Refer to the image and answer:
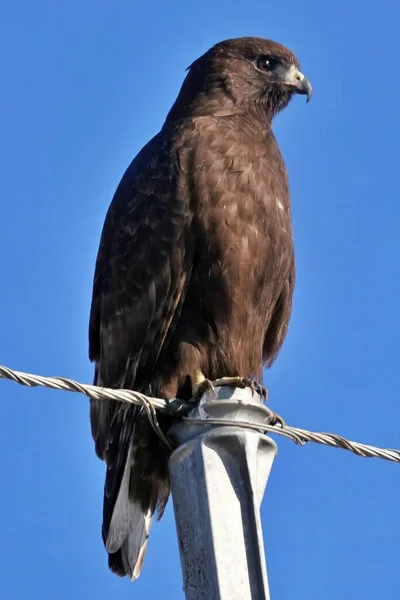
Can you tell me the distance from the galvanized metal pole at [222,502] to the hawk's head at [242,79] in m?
3.18

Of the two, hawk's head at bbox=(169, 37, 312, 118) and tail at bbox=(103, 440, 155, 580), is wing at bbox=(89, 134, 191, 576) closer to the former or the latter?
tail at bbox=(103, 440, 155, 580)

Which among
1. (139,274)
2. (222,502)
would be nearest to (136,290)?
(139,274)

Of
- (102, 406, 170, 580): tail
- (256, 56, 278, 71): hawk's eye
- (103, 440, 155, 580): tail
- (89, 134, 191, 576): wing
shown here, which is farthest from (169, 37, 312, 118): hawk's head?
(103, 440, 155, 580): tail

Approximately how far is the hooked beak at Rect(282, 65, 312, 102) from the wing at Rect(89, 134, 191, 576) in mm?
1180

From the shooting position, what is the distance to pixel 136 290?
256 inches

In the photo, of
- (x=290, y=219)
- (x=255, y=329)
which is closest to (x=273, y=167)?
(x=290, y=219)

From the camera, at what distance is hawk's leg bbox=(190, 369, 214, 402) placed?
5.18 metres

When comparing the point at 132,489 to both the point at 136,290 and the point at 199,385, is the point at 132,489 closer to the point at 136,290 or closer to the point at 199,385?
the point at 199,385

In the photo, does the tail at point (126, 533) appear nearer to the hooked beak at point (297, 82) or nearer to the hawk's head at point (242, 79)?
the hawk's head at point (242, 79)

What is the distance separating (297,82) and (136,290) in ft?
6.28

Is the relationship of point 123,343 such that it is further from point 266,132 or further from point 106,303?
point 266,132

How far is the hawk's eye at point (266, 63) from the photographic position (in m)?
7.63

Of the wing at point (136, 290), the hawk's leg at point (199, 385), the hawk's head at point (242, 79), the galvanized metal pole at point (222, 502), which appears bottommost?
the galvanized metal pole at point (222, 502)

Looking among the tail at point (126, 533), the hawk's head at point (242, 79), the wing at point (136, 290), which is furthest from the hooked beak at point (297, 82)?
the tail at point (126, 533)
